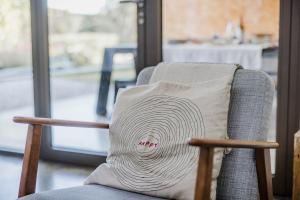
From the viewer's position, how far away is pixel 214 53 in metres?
3.11

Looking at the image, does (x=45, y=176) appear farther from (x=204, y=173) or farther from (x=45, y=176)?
(x=204, y=173)

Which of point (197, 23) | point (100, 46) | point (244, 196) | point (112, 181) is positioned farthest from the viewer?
point (100, 46)

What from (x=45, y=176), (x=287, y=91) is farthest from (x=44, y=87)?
(x=287, y=91)

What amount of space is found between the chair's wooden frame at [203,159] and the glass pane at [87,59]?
4.62 ft

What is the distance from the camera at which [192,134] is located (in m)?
1.84

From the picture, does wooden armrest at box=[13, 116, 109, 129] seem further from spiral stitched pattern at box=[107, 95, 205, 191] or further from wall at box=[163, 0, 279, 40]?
wall at box=[163, 0, 279, 40]

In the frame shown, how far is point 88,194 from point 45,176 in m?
1.63

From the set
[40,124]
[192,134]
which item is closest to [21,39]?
[40,124]

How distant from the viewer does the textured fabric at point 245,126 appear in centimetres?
178

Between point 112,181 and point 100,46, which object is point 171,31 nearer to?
point 100,46

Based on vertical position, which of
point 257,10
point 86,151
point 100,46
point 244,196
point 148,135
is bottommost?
point 86,151

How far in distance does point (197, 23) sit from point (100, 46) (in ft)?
2.44

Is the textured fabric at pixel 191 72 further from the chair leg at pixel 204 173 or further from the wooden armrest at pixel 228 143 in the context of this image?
the chair leg at pixel 204 173

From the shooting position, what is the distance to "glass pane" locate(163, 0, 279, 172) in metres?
2.97
